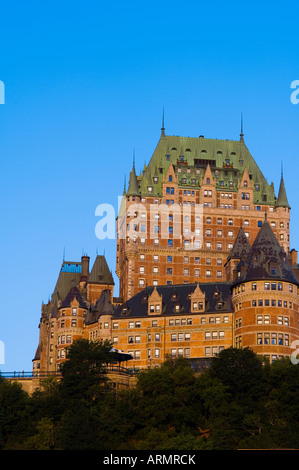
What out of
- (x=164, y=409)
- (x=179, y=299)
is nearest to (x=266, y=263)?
(x=179, y=299)

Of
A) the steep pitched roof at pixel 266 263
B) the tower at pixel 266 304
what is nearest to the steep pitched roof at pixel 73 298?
the tower at pixel 266 304

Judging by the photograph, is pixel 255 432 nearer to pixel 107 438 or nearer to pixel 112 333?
pixel 107 438

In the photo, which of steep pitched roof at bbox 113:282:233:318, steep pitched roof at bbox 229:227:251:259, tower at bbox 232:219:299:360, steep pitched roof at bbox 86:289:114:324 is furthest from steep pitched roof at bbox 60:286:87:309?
tower at bbox 232:219:299:360

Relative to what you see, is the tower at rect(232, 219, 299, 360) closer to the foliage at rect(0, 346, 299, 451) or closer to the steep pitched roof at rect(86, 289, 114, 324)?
the foliage at rect(0, 346, 299, 451)

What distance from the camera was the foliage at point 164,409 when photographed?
5472 inches

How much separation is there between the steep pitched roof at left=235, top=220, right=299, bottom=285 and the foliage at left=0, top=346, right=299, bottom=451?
51.7 ft

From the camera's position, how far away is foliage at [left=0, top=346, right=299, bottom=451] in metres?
139

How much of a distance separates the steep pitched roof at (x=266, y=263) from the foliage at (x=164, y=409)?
51.7 ft

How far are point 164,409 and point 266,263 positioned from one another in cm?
3143

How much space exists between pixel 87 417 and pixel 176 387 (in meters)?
13.2

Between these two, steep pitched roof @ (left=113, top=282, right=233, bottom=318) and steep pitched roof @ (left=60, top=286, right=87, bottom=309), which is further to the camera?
steep pitched roof @ (left=60, top=286, right=87, bottom=309)

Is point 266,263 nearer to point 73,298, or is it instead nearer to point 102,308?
point 102,308

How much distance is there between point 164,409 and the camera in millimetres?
145875

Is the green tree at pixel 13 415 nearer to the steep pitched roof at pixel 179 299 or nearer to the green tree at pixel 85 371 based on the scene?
the green tree at pixel 85 371
